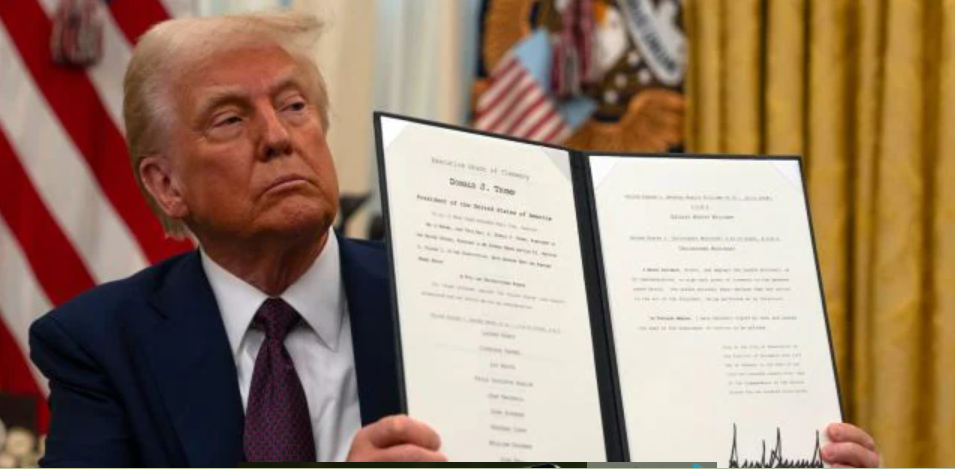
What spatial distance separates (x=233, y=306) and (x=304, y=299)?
0.36ft

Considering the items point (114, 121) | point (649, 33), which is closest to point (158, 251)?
point (114, 121)

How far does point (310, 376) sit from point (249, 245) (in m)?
0.21

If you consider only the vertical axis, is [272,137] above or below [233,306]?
above

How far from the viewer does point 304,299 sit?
2.07 m

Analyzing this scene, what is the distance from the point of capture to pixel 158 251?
3432mm

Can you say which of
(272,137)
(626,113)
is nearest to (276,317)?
(272,137)

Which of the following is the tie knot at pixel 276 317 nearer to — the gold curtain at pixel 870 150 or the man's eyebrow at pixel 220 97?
the man's eyebrow at pixel 220 97

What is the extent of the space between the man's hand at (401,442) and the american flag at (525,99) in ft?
6.38

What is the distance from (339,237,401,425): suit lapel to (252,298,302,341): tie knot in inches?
3.5

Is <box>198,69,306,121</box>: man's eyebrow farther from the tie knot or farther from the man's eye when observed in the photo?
the tie knot

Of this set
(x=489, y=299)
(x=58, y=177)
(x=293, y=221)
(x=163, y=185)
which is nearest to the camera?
(x=489, y=299)

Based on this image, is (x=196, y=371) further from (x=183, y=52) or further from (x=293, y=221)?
(x=183, y=52)

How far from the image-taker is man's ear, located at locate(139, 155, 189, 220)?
2160 mm
